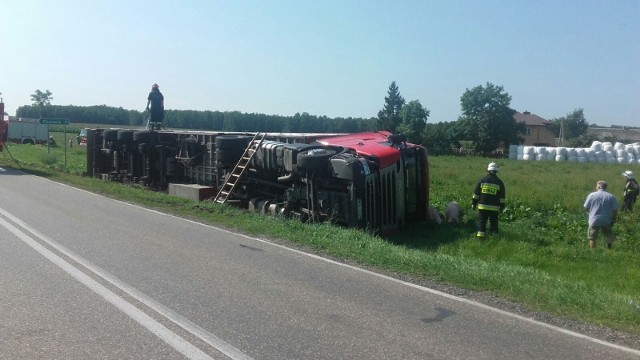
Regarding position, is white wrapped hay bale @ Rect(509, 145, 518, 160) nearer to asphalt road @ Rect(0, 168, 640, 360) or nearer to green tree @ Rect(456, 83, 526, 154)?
green tree @ Rect(456, 83, 526, 154)

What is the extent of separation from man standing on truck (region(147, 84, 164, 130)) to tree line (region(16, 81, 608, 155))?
29.1ft

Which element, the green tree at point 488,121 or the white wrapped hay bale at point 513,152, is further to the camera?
the green tree at point 488,121

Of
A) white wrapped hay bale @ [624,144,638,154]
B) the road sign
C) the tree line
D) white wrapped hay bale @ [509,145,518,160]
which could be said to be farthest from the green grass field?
white wrapped hay bale @ [509,145,518,160]

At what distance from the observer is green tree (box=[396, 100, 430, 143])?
Result: 62812mm

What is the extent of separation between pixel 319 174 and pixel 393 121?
56.5m

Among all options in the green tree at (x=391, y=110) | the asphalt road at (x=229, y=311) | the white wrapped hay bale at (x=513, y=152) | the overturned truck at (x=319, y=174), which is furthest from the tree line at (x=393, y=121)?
the asphalt road at (x=229, y=311)

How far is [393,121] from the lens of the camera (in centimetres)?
7056

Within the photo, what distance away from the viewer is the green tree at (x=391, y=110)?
68106 mm

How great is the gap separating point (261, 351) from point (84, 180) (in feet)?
72.9

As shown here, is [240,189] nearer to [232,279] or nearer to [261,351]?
[232,279]

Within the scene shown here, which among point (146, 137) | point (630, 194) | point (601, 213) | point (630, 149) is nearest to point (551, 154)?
point (630, 149)

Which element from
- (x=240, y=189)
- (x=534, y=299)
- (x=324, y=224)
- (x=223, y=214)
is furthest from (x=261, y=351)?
(x=240, y=189)

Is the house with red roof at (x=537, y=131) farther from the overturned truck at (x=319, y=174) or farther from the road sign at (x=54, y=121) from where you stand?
the overturned truck at (x=319, y=174)

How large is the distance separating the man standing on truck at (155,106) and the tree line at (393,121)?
8.87m
